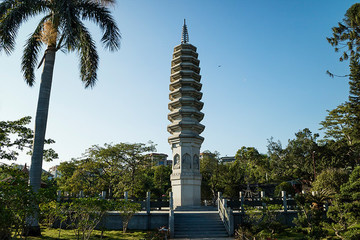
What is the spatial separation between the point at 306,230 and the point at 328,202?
3990mm

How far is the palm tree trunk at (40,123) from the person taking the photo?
13234 mm

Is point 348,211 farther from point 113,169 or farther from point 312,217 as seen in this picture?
point 113,169

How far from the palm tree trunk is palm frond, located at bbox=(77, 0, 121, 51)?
2747mm

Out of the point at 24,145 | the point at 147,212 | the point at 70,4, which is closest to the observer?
the point at 70,4

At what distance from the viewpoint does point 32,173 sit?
1323 cm

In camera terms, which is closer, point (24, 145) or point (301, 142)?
point (24, 145)

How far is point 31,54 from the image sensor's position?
1600 centimetres

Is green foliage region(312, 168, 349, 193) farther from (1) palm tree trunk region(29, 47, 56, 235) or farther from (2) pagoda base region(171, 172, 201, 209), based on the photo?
(1) palm tree trunk region(29, 47, 56, 235)

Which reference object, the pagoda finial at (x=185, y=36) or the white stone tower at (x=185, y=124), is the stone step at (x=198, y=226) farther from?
the pagoda finial at (x=185, y=36)

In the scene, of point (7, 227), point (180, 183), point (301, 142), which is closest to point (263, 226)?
point (180, 183)

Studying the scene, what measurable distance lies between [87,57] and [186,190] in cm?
1286

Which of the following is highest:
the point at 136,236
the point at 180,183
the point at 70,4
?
→ the point at 70,4

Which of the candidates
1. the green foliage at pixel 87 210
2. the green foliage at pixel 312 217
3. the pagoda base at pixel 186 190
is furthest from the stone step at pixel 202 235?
the pagoda base at pixel 186 190

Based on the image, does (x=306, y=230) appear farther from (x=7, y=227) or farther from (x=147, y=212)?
(x=7, y=227)
